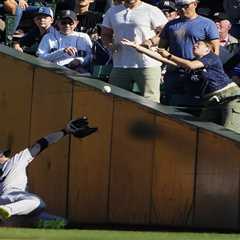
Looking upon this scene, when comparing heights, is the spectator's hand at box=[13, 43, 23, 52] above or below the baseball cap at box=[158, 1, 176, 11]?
below

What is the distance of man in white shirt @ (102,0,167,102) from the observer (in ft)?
34.1

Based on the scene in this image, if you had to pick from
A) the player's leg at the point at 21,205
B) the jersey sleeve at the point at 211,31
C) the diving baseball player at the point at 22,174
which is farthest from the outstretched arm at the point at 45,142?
the jersey sleeve at the point at 211,31

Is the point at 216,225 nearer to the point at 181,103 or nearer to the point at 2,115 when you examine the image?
the point at 181,103

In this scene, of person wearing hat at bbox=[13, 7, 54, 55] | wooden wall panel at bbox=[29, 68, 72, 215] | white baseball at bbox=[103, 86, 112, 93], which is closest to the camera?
white baseball at bbox=[103, 86, 112, 93]

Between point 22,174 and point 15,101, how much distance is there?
145 centimetres

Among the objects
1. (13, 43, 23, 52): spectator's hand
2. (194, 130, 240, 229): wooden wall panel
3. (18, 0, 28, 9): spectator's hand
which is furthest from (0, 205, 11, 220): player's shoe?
(18, 0, 28, 9): spectator's hand

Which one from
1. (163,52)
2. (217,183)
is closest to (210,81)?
(163,52)

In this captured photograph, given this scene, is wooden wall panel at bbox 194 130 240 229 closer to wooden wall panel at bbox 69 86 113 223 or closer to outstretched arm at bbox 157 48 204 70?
outstretched arm at bbox 157 48 204 70

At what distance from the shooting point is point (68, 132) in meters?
9.94

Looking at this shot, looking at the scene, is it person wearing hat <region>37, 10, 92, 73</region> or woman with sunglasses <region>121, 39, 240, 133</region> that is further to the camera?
person wearing hat <region>37, 10, 92, 73</region>

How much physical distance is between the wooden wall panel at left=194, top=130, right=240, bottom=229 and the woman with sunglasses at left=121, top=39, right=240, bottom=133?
1.11 ft

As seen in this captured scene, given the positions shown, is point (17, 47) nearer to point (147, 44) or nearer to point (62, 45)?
point (62, 45)

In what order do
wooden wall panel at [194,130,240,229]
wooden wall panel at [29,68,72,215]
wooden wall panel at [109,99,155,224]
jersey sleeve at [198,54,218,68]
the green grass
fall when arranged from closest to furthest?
the green grass < wooden wall panel at [194,130,240,229] < jersey sleeve at [198,54,218,68] < wooden wall panel at [109,99,155,224] < wooden wall panel at [29,68,72,215]

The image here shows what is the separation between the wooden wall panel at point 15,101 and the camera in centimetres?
1110
